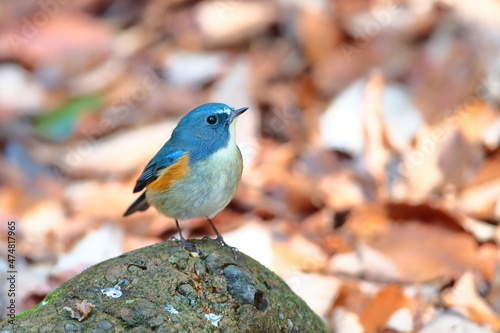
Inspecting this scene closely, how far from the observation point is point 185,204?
3.96 m

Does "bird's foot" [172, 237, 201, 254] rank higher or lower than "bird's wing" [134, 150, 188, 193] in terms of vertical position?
lower

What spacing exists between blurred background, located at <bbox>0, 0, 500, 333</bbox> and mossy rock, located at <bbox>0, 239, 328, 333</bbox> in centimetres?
108

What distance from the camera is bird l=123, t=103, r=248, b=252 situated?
155 inches

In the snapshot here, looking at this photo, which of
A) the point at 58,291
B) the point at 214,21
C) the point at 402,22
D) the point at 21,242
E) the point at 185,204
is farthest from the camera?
the point at 214,21

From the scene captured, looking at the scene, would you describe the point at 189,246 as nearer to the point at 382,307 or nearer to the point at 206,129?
the point at 206,129

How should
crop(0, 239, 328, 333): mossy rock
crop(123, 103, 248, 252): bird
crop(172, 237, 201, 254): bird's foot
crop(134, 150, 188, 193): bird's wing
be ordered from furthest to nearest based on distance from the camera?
crop(134, 150, 188, 193): bird's wing < crop(123, 103, 248, 252): bird < crop(172, 237, 201, 254): bird's foot < crop(0, 239, 328, 333): mossy rock

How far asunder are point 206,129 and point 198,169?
0.93 feet

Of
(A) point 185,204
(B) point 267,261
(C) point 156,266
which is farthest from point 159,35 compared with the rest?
(C) point 156,266

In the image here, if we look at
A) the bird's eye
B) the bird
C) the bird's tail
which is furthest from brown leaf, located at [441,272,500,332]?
the bird's tail

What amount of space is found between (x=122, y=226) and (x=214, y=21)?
3.03m

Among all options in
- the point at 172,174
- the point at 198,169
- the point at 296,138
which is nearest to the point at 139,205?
the point at 172,174

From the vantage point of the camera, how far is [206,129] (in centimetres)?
415

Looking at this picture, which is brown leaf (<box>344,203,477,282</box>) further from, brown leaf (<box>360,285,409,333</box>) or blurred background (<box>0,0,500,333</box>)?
brown leaf (<box>360,285,409,333</box>)

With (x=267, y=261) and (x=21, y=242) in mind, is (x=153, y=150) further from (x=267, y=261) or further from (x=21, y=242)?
(x=267, y=261)
